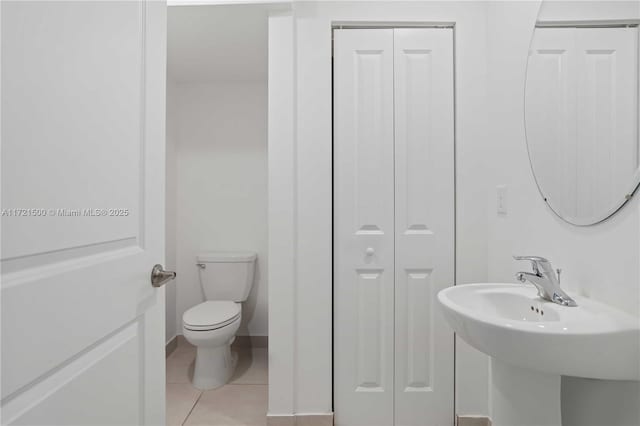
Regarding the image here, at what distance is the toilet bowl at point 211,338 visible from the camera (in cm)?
183

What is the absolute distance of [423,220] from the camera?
5.24ft

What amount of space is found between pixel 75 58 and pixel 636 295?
4.60 feet

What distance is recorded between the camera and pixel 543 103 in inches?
46.1

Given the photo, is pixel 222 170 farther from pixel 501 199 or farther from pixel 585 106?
pixel 585 106

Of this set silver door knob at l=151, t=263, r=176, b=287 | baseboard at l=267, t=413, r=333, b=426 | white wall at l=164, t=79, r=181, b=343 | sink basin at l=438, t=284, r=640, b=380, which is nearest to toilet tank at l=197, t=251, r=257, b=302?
white wall at l=164, t=79, r=181, b=343

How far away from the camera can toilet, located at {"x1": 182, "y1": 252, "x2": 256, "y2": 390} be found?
185cm

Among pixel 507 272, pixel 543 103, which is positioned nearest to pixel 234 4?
pixel 543 103

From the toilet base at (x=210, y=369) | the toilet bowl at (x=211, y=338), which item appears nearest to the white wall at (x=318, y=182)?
the toilet bowl at (x=211, y=338)

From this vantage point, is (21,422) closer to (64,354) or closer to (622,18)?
(64,354)

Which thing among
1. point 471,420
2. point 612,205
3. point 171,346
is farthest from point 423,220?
point 171,346
